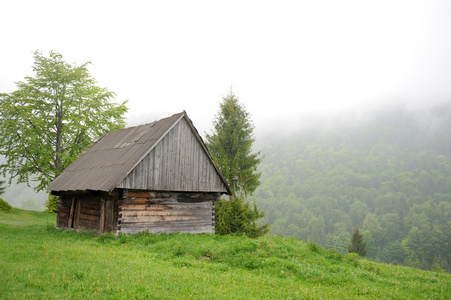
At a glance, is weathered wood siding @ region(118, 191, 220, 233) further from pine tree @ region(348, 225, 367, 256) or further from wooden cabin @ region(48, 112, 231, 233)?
pine tree @ region(348, 225, 367, 256)

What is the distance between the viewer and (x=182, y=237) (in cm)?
1678

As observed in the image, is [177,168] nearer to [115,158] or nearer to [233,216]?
[115,158]

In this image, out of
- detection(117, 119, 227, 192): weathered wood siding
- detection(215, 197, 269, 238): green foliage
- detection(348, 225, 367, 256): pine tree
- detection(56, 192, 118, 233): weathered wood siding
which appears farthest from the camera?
detection(348, 225, 367, 256): pine tree

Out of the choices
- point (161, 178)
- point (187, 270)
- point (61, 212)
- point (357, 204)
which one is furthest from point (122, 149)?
point (357, 204)

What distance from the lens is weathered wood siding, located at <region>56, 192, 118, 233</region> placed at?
17450 millimetres

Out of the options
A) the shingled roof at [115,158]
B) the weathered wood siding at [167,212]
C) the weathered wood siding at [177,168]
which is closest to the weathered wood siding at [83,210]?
the weathered wood siding at [167,212]

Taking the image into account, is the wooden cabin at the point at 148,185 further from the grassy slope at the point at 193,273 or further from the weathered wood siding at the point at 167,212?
the grassy slope at the point at 193,273

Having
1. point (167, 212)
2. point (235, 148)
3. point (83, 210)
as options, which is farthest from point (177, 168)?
point (235, 148)

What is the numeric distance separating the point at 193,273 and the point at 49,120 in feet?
102

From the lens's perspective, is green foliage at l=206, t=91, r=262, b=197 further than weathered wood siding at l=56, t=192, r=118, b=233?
Yes

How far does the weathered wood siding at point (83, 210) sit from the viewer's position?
1745 cm

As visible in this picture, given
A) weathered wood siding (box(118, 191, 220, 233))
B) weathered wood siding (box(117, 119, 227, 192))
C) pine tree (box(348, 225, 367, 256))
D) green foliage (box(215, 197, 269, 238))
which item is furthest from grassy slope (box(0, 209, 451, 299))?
pine tree (box(348, 225, 367, 256))

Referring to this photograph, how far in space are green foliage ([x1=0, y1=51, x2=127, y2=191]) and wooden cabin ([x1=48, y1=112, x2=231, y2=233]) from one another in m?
12.9

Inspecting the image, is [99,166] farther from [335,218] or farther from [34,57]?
[335,218]
